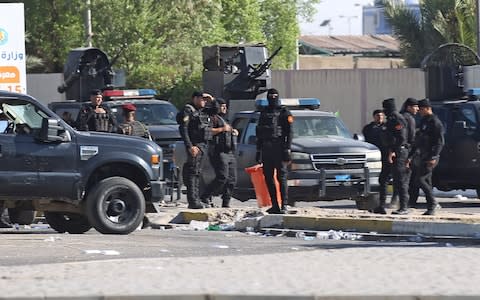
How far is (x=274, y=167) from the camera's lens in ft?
58.1

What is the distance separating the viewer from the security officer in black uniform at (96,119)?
18594 mm

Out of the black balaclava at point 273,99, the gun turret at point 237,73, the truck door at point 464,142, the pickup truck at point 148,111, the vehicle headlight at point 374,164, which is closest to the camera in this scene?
the black balaclava at point 273,99

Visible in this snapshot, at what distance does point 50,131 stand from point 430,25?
35.0 m

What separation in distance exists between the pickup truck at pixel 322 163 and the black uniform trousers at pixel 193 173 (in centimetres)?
139

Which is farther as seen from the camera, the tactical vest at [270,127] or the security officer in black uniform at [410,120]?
the security officer in black uniform at [410,120]

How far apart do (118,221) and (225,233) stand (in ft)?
5.30

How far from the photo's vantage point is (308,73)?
135 feet

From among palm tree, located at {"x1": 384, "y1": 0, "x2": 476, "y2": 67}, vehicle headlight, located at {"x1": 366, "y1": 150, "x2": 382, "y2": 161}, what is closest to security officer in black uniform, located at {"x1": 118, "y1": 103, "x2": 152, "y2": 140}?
vehicle headlight, located at {"x1": 366, "y1": 150, "x2": 382, "y2": 161}

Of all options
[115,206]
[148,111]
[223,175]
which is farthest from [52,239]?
[148,111]

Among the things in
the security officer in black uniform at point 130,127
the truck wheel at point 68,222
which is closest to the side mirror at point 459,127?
the security officer in black uniform at point 130,127

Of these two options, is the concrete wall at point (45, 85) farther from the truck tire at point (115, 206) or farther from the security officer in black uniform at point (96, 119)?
the truck tire at point (115, 206)

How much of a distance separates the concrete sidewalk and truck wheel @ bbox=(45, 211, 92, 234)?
1.32 m

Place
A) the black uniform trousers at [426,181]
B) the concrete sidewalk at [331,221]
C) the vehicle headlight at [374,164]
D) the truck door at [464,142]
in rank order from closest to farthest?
the concrete sidewalk at [331,221]
the black uniform trousers at [426,181]
the vehicle headlight at [374,164]
the truck door at [464,142]

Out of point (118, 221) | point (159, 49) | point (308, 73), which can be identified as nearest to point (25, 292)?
point (118, 221)
